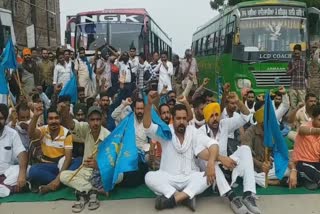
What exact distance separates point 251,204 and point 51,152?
8.55 ft

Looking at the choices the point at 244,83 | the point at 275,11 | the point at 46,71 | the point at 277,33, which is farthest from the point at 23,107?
the point at 275,11

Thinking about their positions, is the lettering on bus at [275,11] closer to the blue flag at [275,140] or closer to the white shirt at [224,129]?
the blue flag at [275,140]

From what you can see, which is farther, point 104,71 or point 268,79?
point 268,79

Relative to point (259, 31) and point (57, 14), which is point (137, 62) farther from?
point (57, 14)

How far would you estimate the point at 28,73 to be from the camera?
9656 mm

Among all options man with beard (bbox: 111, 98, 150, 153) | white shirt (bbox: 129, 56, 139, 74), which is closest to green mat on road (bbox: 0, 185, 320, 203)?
man with beard (bbox: 111, 98, 150, 153)

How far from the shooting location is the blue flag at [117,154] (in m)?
5.60

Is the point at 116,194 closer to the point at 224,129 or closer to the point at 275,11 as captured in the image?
the point at 224,129

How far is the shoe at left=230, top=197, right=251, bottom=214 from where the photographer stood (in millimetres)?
4996

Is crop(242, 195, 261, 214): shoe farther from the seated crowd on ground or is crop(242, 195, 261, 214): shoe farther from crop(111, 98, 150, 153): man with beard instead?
crop(111, 98, 150, 153): man with beard

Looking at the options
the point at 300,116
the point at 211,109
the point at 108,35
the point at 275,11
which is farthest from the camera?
the point at 108,35

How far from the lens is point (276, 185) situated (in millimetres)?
6000

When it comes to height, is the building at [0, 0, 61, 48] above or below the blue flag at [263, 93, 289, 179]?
above

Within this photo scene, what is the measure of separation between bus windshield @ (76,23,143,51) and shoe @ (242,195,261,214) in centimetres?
978
